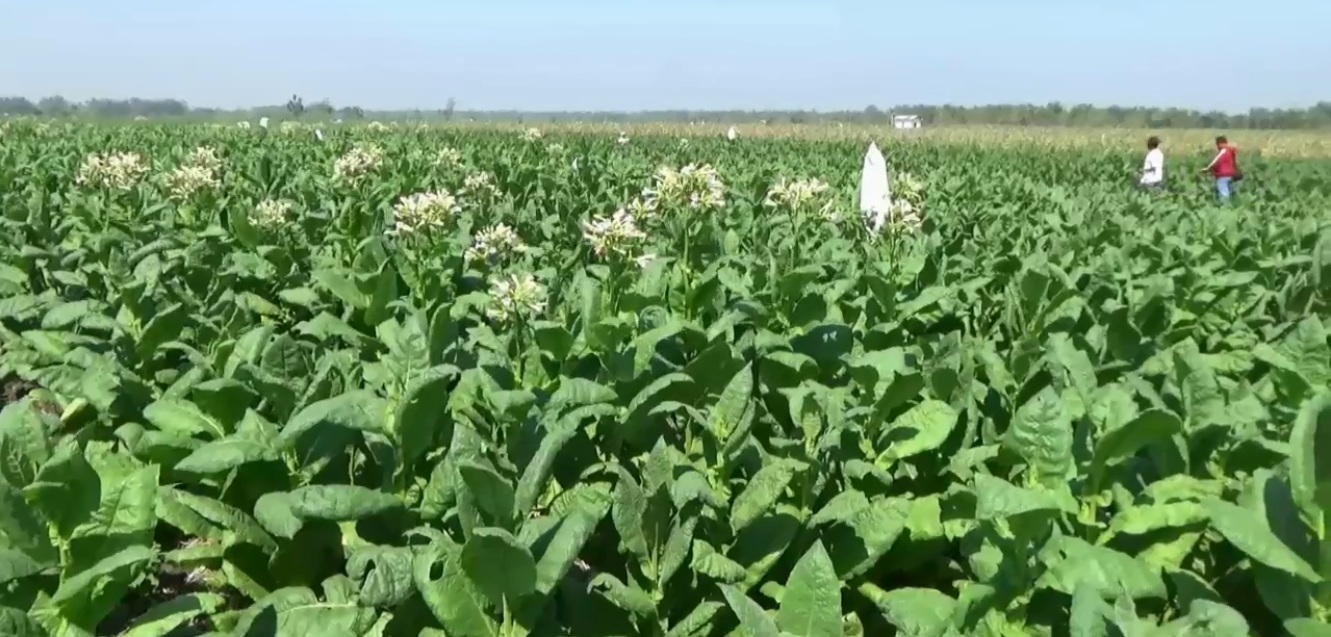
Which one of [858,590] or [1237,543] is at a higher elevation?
[1237,543]

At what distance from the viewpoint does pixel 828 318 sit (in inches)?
167

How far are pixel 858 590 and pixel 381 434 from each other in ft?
4.17

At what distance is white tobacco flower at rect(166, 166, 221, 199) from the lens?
24.0 feet

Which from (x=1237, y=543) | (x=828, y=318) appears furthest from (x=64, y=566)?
(x=828, y=318)

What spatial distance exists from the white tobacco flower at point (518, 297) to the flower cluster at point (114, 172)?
502 centimetres

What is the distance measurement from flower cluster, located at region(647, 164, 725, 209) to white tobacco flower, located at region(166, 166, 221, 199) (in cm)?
318

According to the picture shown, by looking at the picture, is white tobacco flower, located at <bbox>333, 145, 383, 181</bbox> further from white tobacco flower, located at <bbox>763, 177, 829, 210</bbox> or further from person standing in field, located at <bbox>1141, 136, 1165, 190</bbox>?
person standing in field, located at <bbox>1141, 136, 1165, 190</bbox>

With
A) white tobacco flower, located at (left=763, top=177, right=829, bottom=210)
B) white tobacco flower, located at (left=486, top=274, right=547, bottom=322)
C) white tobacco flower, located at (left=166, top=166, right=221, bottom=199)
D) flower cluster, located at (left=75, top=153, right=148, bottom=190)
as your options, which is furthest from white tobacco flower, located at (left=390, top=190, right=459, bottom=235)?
flower cluster, located at (left=75, top=153, right=148, bottom=190)

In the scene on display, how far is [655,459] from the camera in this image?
2477 mm

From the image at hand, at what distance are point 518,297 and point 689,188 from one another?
2.30 m

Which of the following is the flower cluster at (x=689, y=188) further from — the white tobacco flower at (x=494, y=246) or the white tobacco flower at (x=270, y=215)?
the white tobacco flower at (x=270, y=215)

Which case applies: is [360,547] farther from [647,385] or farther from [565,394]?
[647,385]

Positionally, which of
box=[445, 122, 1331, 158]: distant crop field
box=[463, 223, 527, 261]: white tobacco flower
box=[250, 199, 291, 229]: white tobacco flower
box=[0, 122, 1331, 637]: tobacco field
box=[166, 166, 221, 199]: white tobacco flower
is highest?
box=[166, 166, 221, 199]: white tobacco flower

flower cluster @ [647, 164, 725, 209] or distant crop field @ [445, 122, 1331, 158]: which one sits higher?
flower cluster @ [647, 164, 725, 209]
